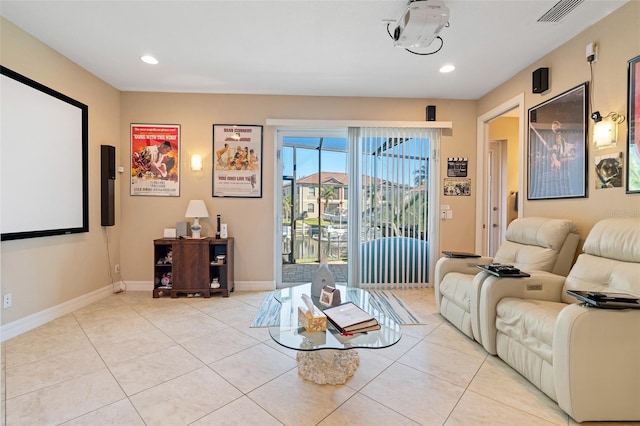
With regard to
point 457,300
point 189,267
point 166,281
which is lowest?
point 166,281

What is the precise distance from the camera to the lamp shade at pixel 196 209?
359 cm

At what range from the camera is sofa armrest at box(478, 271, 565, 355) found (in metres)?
2.13

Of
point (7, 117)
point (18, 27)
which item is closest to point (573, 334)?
point (7, 117)

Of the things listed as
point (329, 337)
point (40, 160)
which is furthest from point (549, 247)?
point (40, 160)

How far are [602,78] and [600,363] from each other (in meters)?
2.16

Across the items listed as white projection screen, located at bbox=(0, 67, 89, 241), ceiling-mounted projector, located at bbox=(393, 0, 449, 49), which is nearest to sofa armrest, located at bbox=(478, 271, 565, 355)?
ceiling-mounted projector, located at bbox=(393, 0, 449, 49)

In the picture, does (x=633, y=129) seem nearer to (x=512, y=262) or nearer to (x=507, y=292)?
(x=512, y=262)

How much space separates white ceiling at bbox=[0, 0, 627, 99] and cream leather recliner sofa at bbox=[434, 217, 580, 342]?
1719 millimetres

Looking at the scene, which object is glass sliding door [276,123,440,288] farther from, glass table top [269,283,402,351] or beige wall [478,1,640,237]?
glass table top [269,283,402,351]

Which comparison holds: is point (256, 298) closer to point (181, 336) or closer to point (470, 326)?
point (181, 336)

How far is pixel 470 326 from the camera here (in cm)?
243

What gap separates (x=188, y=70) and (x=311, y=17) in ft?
5.62

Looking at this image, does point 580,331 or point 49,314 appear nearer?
point 580,331

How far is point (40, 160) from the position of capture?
2.65m
